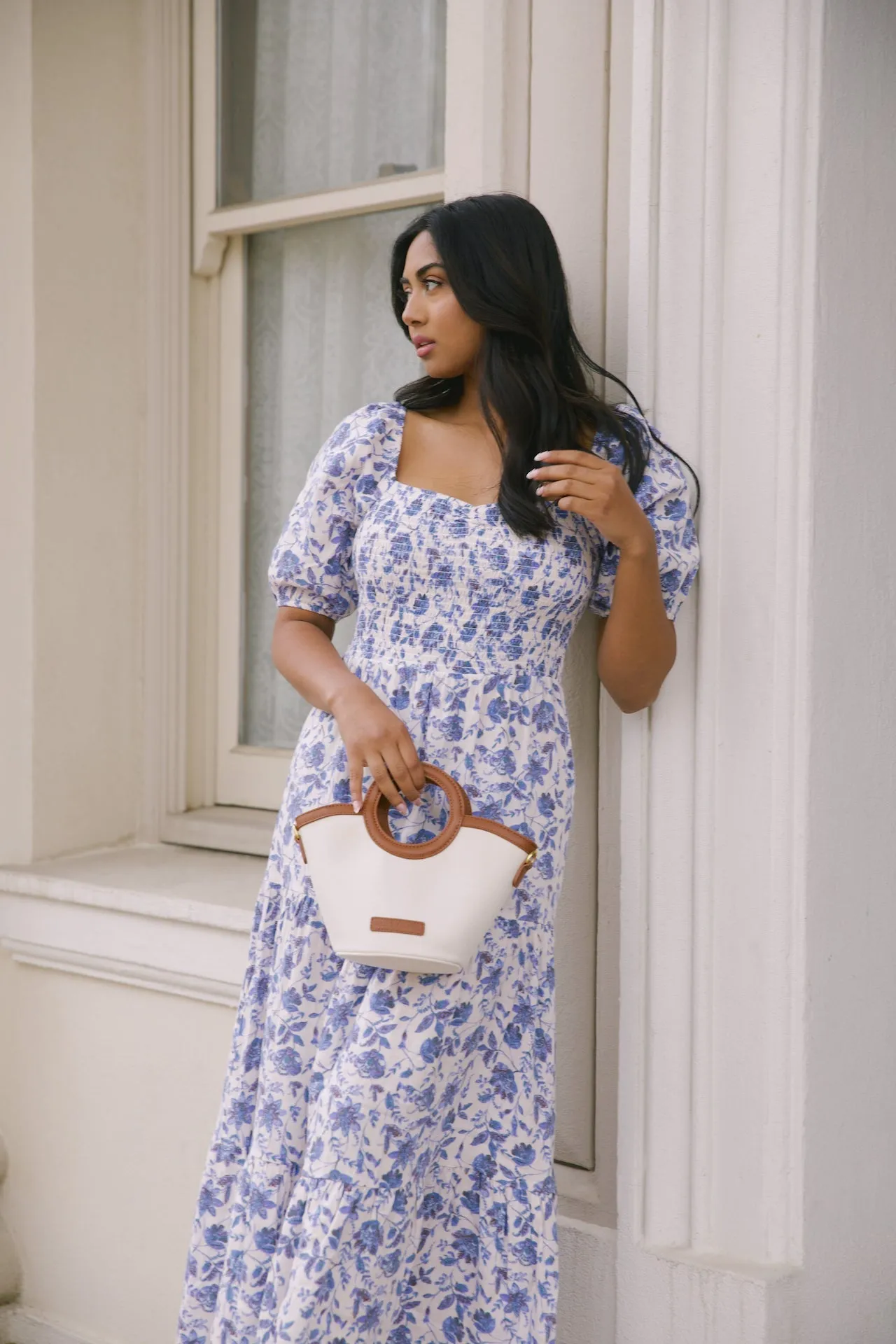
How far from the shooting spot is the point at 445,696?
75.5 inches

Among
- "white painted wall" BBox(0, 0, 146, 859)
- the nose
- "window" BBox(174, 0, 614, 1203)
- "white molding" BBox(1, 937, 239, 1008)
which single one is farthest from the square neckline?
"white painted wall" BBox(0, 0, 146, 859)

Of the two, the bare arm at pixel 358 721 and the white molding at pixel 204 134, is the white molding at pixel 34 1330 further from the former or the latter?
the white molding at pixel 204 134

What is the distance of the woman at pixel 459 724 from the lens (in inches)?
72.8

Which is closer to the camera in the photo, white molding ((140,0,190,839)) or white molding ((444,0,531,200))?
white molding ((444,0,531,200))

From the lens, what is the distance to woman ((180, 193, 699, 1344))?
1850mm

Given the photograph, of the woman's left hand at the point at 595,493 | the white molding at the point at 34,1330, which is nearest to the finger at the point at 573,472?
the woman's left hand at the point at 595,493

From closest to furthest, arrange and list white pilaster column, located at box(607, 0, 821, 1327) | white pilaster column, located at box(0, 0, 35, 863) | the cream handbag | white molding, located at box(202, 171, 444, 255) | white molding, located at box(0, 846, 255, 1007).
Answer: the cream handbag < white pilaster column, located at box(607, 0, 821, 1327) < white molding, located at box(0, 846, 255, 1007) < white molding, located at box(202, 171, 444, 255) < white pilaster column, located at box(0, 0, 35, 863)

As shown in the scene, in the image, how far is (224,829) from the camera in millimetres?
3104

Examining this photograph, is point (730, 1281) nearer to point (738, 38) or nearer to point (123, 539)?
point (738, 38)

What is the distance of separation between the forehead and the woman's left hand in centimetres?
32

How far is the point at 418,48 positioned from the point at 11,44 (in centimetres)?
80

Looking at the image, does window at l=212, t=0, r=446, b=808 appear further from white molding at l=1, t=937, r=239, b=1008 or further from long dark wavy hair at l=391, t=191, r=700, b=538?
long dark wavy hair at l=391, t=191, r=700, b=538

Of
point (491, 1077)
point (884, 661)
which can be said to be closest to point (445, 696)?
point (491, 1077)

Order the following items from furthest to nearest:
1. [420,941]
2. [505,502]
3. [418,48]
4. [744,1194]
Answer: [418,48]
[744,1194]
[505,502]
[420,941]
